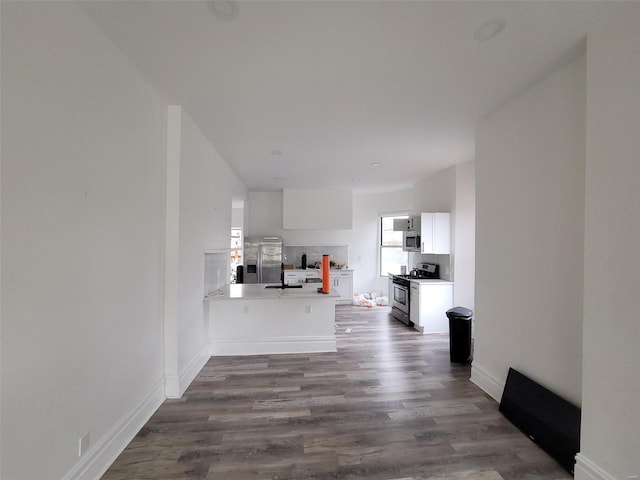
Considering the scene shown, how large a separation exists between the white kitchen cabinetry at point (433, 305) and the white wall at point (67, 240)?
4019 millimetres

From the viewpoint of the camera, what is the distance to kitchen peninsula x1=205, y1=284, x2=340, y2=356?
3.85 m

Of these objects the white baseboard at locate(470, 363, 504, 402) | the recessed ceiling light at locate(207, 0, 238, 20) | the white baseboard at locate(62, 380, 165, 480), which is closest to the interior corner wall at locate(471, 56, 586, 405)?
the white baseboard at locate(470, 363, 504, 402)

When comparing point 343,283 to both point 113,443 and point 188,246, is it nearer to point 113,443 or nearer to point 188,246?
point 188,246

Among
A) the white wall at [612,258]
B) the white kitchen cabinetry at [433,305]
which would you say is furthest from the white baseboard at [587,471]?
the white kitchen cabinetry at [433,305]

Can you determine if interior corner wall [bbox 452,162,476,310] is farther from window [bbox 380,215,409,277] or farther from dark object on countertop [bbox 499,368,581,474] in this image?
window [bbox 380,215,409,277]

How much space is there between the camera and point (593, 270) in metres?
1.64

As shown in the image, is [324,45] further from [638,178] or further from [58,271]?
[58,271]

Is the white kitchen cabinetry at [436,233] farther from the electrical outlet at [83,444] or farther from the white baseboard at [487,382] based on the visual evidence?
the electrical outlet at [83,444]

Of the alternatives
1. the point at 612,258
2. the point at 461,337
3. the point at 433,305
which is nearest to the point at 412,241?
the point at 433,305

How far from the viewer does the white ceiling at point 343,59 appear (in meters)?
1.53

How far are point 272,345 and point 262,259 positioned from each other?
8.95ft

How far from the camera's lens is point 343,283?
6949mm

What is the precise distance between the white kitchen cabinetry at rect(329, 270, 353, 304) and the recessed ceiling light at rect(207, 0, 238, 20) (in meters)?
5.77

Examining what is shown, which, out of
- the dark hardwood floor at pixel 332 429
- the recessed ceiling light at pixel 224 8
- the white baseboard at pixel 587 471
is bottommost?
the dark hardwood floor at pixel 332 429
